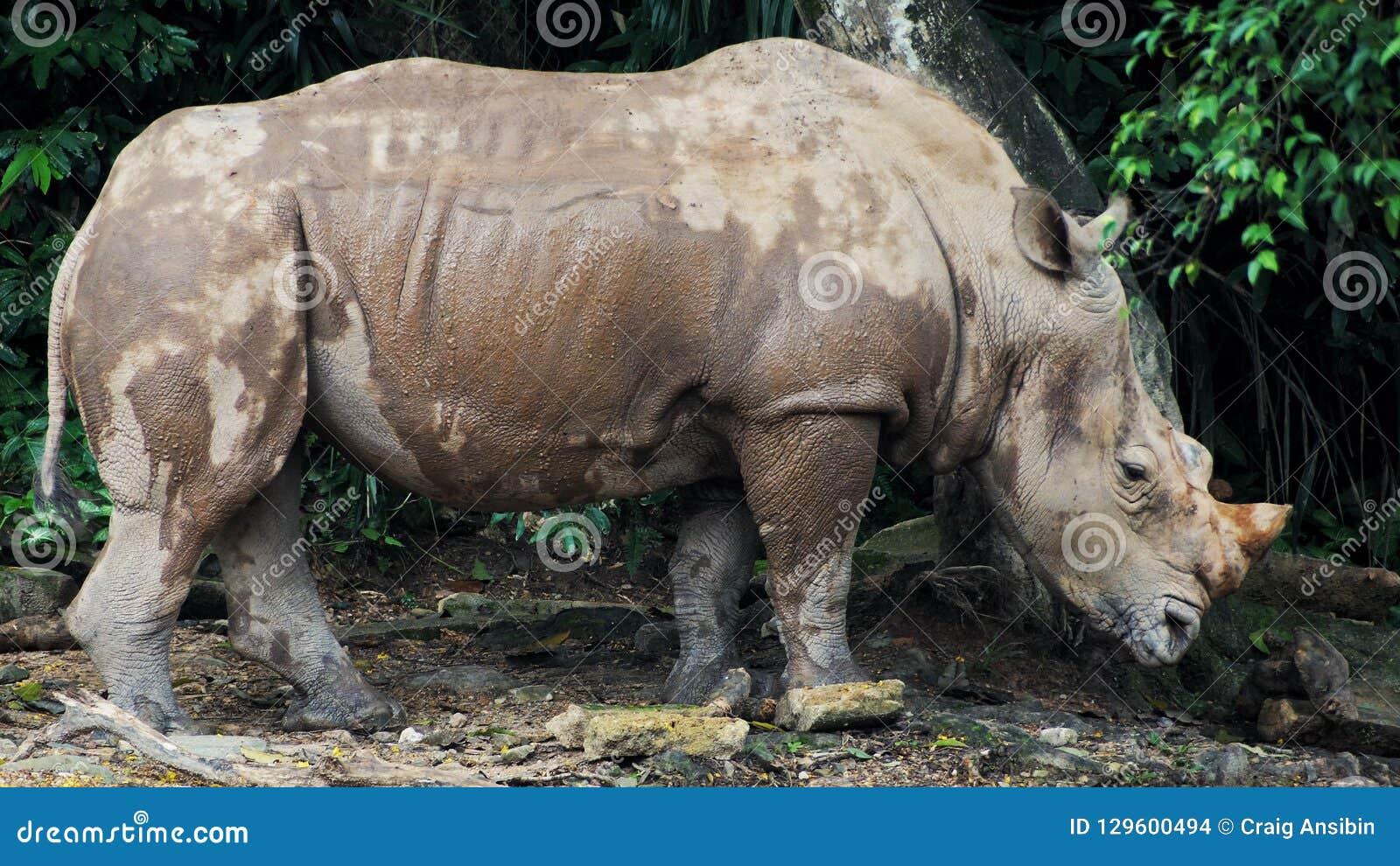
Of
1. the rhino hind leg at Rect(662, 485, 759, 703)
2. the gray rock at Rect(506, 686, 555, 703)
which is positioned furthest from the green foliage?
the gray rock at Rect(506, 686, 555, 703)

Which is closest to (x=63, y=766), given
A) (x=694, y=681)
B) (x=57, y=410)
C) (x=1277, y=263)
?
(x=57, y=410)

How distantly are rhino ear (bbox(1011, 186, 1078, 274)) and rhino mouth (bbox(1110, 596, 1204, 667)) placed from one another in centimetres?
137

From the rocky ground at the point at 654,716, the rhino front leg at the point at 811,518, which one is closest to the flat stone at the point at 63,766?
the rocky ground at the point at 654,716

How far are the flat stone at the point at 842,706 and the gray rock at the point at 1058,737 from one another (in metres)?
0.57

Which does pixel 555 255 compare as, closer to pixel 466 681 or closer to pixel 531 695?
pixel 531 695

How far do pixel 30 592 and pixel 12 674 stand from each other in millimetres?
1079

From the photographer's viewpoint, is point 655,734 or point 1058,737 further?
point 1058,737

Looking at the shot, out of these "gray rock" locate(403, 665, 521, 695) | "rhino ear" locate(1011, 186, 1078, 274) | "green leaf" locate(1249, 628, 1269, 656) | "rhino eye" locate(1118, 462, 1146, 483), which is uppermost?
"rhino ear" locate(1011, 186, 1078, 274)

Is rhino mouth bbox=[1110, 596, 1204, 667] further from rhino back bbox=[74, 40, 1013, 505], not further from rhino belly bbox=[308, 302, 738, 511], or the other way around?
rhino belly bbox=[308, 302, 738, 511]

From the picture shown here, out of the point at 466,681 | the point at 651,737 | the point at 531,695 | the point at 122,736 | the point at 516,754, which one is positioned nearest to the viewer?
the point at 122,736

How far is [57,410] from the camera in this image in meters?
6.21

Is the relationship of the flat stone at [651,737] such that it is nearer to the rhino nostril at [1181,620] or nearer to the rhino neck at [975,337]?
the rhino neck at [975,337]

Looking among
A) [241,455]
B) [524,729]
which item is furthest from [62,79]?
[524,729]

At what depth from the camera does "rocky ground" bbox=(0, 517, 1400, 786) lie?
18.9 feet
